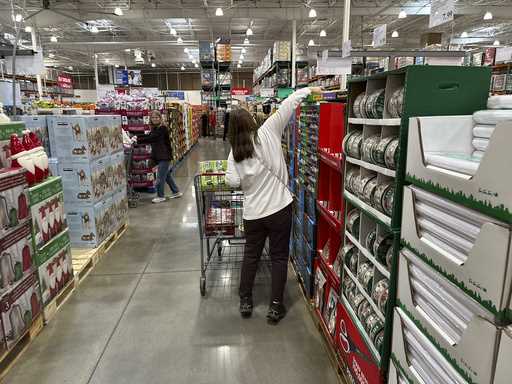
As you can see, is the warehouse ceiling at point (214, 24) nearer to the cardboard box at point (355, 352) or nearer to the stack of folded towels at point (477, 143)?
the cardboard box at point (355, 352)

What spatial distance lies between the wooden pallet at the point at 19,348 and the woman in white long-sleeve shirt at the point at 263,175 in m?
1.87

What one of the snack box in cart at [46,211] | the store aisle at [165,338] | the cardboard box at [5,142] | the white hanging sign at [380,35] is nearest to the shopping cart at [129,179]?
the store aisle at [165,338]

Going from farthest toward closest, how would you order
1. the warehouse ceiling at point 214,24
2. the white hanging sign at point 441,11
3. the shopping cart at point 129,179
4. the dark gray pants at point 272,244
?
the warehouse ceiling at point 214,24, the shopping cart at point 129,179, the dark gray pants at point 272,244, the white hanging sign at point 441,11

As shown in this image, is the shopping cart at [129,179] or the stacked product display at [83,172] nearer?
the stacked product display at [83,172]

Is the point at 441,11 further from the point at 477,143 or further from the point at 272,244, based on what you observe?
the point at 272,244

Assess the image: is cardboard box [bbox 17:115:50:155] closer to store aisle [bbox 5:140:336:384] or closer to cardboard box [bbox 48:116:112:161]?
cardboard box [bbox 48:116:112:161]

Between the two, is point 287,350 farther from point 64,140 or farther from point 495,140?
point 64,140

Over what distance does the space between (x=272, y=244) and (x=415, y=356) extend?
1701 millimetres

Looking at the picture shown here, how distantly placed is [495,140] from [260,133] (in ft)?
6.89

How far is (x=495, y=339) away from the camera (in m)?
1.02

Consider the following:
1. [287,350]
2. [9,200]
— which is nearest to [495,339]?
[287,350]

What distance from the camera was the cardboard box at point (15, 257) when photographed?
8.60 ft

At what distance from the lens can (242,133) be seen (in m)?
2.88

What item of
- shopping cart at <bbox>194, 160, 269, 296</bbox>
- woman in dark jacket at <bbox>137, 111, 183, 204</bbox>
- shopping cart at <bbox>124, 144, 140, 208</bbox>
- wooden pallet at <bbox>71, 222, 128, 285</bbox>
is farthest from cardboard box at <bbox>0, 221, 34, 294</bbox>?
woman in dark jacket at <bbox>137, 111, 183, 204</bbox>
